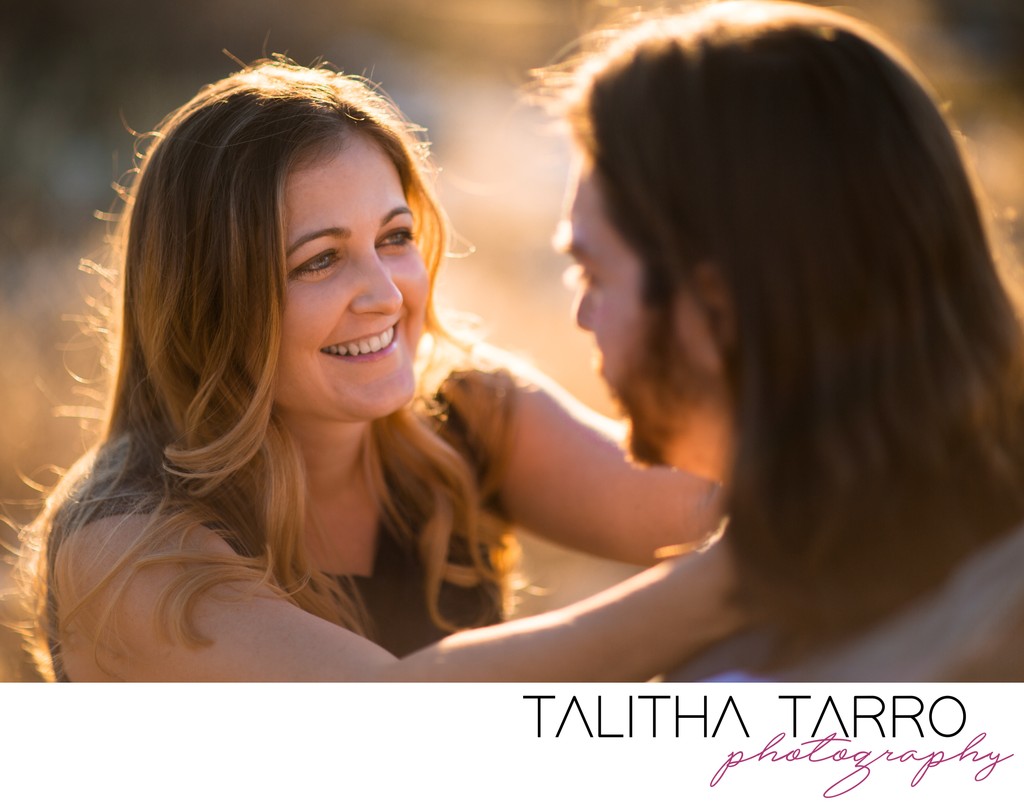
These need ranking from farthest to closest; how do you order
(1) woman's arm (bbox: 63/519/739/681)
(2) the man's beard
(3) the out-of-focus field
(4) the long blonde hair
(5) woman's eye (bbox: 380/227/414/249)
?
(3) the out-of-focus field
(5) woman's eye (bbox: 380/227/414/249)
(4) the long blonde hair
(1) woman's arm (bbox: 63/519/739/681)
(2) the man's beard

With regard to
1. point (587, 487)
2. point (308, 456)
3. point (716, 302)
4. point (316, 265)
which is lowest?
point (587, 487)

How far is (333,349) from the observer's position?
7.79 ft

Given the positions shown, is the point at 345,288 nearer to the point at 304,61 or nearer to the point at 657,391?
the point at 657,391

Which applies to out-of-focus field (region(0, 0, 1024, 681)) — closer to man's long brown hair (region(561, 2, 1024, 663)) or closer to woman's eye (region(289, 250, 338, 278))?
woman's eye (region(289, 250, 338, 278))

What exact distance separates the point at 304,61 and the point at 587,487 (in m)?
6.87

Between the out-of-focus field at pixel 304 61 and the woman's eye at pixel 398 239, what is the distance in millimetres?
1343

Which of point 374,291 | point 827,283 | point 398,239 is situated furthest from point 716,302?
point 398,239

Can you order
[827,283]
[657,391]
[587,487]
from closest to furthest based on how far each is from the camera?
1. [827,283]
2. [657,391]
3. [587,487]

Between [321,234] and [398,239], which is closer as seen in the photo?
[321,234]

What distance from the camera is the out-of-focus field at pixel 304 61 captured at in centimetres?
468

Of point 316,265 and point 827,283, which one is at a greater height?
point 316,265

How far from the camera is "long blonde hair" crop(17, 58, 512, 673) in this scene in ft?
7.22

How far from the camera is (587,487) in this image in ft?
8.77

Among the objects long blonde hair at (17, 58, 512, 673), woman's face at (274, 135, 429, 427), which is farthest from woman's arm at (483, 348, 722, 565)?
long blonde hair at (17, 58, 512, 673)
